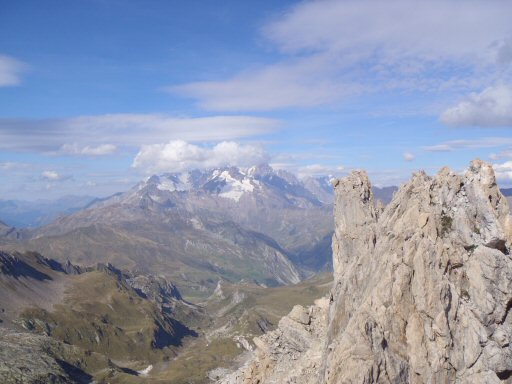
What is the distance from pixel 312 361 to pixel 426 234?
110 feet

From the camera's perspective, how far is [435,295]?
6091 cm

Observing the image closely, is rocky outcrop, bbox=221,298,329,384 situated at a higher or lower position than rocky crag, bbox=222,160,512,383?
lower

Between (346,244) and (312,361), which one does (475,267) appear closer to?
(312,361)

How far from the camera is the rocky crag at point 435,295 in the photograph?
58656 mm

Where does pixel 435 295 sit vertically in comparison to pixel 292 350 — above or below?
above

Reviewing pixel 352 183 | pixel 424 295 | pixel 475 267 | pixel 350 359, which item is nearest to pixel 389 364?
pixel 350 359

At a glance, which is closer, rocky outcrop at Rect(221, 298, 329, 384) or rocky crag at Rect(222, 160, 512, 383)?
rocky crag at Rect(222, 160, 512, 383)

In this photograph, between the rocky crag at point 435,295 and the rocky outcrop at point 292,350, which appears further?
the rocky outcrop at point 292,350

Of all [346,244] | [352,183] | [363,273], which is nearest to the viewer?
[363,273]

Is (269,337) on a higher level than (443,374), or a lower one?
lower

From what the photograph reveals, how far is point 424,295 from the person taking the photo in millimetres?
61406

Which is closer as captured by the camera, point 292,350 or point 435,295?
point 435,295

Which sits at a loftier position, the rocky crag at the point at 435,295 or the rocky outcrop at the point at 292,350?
the rocky crag at the point at 435,295

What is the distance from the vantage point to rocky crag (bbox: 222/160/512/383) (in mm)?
58656
